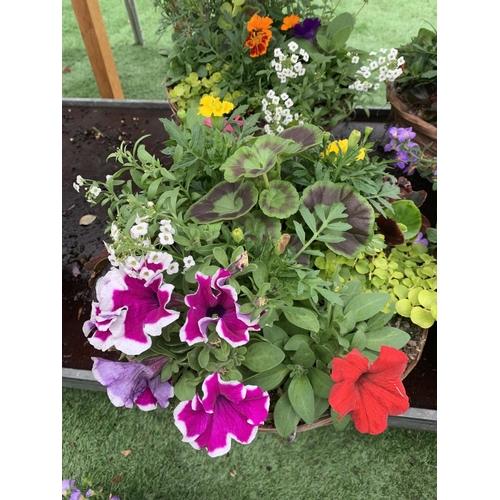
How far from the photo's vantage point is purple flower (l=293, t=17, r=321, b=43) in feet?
4.60

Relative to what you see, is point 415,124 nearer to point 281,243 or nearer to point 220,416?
point 281,243

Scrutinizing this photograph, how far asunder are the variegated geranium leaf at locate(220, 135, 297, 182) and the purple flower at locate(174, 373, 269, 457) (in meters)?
0.35

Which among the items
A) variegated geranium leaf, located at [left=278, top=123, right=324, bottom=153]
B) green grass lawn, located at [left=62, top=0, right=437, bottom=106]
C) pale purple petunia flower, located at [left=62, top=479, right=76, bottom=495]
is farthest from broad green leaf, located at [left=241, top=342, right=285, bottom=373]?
green grass lawn, located at [left=62, top=0, right=437, bottom=106]

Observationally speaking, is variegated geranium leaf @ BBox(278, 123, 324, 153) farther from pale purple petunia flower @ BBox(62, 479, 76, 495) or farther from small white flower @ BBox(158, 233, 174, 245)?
pale purple petunia flower @ BBox(62, 479, 76, 495)

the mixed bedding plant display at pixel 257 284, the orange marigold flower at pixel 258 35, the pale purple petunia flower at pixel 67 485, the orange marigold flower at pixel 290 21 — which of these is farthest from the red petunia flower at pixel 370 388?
the orange marigold flower at pixel 290 21

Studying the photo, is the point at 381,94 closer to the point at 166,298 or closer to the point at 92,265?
the point at 92,265

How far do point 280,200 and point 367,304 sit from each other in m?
0.27

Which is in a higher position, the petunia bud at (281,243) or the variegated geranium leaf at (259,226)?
the petunia bud at (281,243)

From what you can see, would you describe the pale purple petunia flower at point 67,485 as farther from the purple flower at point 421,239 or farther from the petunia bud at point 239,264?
the purple flower at point 421,239

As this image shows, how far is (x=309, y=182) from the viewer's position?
0.92 metres

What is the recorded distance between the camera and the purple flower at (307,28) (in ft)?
4.60

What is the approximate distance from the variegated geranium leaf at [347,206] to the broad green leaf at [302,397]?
0.85ft

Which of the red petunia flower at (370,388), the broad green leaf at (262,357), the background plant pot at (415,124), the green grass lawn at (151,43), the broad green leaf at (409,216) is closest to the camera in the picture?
the red petunia flower at (370,388)

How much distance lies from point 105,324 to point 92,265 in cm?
34
